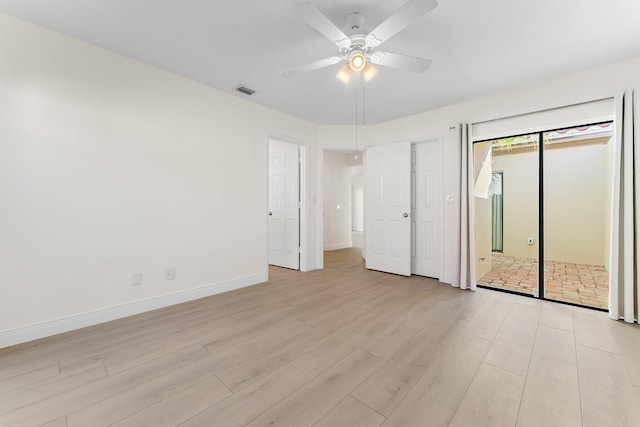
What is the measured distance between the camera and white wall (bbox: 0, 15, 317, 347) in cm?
213

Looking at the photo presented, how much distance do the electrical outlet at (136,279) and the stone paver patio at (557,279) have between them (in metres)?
4.42

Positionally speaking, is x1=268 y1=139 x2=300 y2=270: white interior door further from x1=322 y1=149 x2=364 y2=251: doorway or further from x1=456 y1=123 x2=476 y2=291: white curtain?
x1=456 y1=123 x2=476 y2=291: white curtain

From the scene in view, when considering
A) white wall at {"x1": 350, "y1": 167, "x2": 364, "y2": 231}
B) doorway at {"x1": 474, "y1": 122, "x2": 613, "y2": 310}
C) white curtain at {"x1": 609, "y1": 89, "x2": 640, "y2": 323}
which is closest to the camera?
white curtain at {"x1": 609, "y1": 89, "x2": 640, "y2": 323}

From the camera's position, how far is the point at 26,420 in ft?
4.39

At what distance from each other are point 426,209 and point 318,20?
3224 mm

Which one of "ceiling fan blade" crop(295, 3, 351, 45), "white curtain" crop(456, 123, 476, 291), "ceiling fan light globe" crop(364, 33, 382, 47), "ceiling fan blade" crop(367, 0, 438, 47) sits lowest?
"white curtain" crop(456, 123, 476, 291)

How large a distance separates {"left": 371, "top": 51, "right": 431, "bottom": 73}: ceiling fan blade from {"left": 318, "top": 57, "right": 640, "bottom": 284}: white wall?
6.40 ft

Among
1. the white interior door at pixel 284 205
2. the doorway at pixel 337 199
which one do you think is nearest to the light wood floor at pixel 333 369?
the white interior door at pixel 284 205

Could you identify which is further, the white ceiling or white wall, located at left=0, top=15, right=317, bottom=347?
white wall, located at left=0, top=15, right=317, bottom=347

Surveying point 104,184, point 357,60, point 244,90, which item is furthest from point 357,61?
point 104,184

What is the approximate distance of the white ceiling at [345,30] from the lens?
1.93m

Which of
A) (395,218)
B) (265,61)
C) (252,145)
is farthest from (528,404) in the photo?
(252,145)

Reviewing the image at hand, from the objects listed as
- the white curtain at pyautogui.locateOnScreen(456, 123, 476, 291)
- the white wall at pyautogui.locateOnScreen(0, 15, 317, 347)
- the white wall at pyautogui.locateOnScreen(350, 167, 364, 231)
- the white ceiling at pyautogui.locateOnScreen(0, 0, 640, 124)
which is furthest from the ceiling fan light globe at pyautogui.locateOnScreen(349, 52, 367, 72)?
the white wall at pyautogui.locateOnScreen(350, 167, 364, 231)

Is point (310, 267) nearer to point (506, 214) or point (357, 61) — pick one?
point (357, 61)
